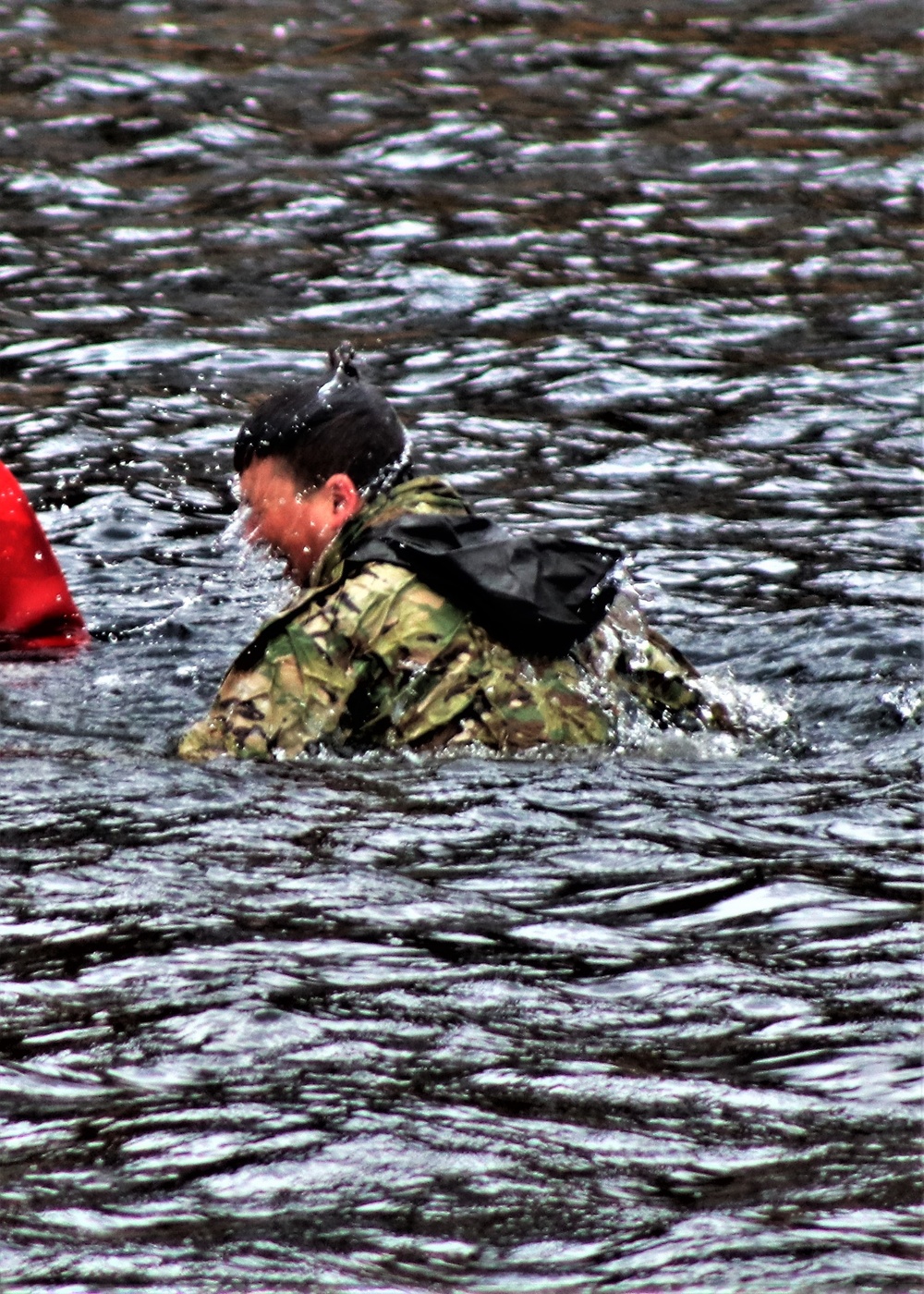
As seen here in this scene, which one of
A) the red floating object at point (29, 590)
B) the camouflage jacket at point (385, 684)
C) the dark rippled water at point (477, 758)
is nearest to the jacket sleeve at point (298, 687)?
the camouflage jacket at point (385, 684)

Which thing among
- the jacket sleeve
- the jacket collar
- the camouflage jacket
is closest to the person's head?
the jacket collar

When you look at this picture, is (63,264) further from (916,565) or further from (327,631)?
(327,631)

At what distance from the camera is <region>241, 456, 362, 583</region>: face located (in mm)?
6277

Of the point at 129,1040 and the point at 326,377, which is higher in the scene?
the point at 326,377

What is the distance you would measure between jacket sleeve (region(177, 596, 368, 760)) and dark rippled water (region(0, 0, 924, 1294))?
0.11 m

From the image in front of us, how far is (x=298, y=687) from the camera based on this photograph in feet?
19.1

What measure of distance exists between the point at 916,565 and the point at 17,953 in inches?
194

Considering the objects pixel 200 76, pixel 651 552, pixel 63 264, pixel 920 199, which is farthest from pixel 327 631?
pixel 200 76

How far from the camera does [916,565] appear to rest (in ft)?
27.7

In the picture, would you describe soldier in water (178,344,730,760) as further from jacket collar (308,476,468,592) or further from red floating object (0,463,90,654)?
red floating object (0,463,90,654)

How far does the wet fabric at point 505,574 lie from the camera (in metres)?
5.78

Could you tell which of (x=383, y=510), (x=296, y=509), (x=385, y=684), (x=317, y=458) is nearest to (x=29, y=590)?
(x=296, y=509)

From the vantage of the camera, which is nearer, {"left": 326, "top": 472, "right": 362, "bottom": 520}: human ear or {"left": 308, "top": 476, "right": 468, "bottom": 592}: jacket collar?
{"left": 308, "top": 476, "right": 468, "bottom": 592}: jacket collar

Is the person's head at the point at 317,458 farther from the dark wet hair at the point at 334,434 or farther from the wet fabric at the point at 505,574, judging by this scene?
the wet fabric at the point at 505,574
